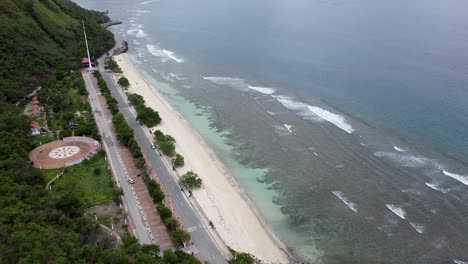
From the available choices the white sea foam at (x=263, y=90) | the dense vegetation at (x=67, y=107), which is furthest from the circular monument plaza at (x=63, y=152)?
the white sea foam at (x=263, y=90)

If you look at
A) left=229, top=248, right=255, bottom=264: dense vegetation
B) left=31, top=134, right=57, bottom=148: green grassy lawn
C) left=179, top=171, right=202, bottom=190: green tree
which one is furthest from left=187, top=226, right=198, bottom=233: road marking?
left=31, top=134, right=57, bottom=148: green grassy lawn

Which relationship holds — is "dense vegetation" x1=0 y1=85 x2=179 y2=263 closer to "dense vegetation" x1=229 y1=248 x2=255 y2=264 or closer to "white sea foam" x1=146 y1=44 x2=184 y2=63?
"dense vegetation" x1=229 y1=248 x2=255 y2=264

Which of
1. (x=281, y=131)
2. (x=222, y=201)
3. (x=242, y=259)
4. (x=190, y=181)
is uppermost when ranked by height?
(x=242, y=259)

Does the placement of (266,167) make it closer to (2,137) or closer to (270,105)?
(270,105)

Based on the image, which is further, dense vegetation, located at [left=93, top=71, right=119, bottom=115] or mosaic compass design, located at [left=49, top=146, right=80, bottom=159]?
dense vegetation, located at [left=93, top=71, right=119, bottom=115]

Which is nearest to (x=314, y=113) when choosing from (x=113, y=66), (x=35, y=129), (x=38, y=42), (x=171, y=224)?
(x=171, y=224)

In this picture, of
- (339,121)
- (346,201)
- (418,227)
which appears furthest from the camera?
(339,121)

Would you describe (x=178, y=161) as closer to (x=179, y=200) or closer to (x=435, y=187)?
(x=179, y=200)
